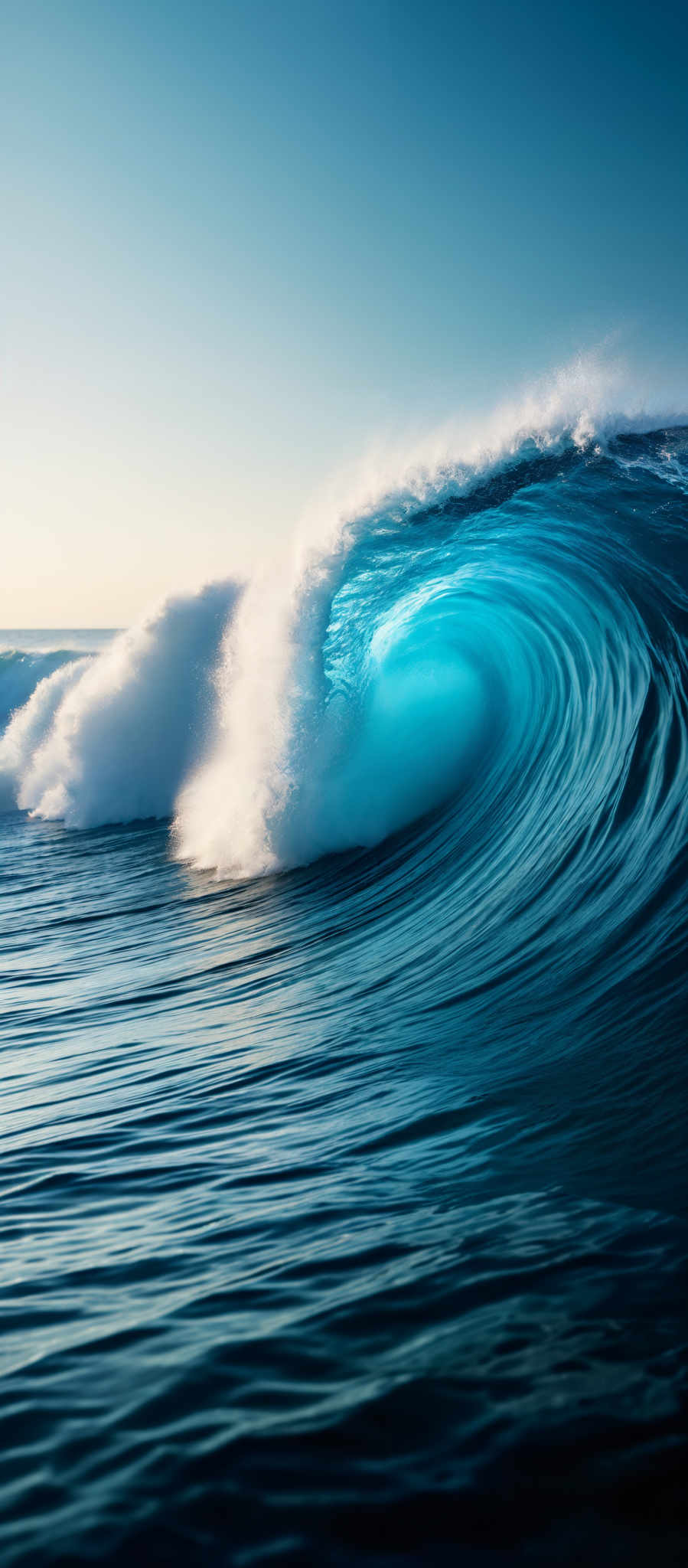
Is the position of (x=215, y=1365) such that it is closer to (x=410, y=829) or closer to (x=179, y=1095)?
(x=179, y=1095)

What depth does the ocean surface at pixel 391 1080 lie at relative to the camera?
6.55ft

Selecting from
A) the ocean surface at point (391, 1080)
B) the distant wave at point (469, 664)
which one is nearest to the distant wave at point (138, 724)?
the distant wave at point (469, 664)

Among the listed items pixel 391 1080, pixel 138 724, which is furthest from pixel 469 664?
pixel 391 1080

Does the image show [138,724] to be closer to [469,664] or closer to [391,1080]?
[469,664]

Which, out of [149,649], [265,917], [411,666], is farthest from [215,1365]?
[149,649]

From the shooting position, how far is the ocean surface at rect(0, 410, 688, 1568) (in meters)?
2.00

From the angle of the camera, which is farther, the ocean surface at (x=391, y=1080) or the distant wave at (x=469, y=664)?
the distant wave at (x=469, y=664)

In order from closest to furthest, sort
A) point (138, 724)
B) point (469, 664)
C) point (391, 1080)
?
point (391, 1080), point (469, 664), point (138, 724)

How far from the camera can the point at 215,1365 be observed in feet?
7.81

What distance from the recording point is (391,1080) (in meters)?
4.67

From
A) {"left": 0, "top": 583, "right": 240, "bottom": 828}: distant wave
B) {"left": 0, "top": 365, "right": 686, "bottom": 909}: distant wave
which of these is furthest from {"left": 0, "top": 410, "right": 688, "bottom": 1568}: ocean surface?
{"left": 0, "top": 583, "right": 240, "bottom": 828}: distant wave

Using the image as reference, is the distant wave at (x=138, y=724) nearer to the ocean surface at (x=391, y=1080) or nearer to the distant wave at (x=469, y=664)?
the distant wave at (x=469, y=664)

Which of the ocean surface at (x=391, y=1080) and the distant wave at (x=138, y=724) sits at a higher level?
the distant wave at (x=138, y=724)

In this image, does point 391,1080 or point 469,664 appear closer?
point 391,1080
